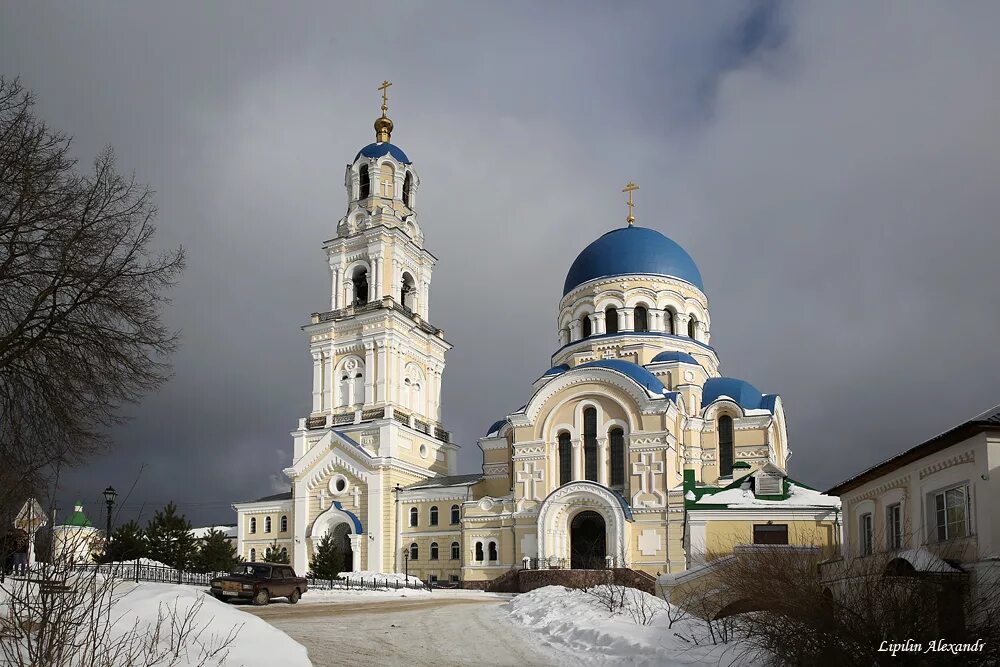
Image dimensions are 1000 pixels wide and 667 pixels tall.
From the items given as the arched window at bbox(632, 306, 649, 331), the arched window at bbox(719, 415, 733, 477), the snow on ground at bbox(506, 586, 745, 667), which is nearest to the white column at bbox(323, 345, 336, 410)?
the arched window at bbox(632, 306, 649, 331)

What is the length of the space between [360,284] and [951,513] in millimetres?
47089

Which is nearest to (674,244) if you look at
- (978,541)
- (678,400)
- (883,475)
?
(678,400)

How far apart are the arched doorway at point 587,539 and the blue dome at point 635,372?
6675 millimetres

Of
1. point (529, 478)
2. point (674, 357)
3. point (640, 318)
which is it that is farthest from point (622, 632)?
point (640, 318)

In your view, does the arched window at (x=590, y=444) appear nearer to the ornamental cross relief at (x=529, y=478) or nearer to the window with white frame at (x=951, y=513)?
the ornamental cross relief at (x=529, y=478)

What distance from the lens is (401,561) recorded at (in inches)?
2063

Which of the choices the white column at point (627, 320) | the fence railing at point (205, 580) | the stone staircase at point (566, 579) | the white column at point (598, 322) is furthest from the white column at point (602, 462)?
the fence railing at point (205, 580)

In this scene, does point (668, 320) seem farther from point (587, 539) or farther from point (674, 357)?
point (587, 539)

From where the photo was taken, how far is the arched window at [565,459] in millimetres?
46688

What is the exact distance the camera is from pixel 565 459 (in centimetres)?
4712

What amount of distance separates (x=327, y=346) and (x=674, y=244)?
21.7m

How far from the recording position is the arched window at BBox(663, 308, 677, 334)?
52.2m

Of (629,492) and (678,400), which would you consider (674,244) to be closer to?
(678,400)

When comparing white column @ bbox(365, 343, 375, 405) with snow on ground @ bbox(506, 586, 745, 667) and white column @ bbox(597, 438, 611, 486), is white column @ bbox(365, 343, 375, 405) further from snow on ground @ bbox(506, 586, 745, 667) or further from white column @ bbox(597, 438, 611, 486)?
snow on ground @ bbox(506, 586, 745, 667)
